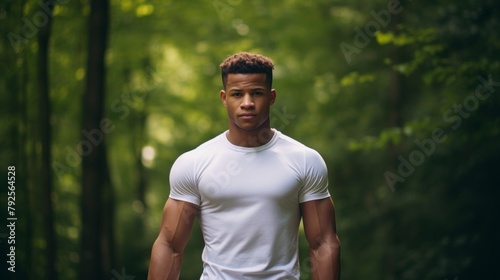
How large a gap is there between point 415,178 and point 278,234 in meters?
8.78

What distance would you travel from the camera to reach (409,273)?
1113 centimetres

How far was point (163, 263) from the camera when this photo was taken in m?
4.74

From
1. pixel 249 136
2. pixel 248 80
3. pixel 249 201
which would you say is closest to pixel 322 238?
pixel 249 201

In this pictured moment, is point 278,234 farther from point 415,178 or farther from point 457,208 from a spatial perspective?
point 415,178

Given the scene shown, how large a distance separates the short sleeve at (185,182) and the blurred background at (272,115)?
4.41 m

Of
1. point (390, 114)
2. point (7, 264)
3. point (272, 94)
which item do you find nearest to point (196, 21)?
point (390, 114)

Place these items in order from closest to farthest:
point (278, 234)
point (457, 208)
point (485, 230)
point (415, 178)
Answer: point (278, 234), point (485, 230), point (457, 208), point (415, 178)

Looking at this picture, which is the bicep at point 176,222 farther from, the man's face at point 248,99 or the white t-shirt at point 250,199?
the man's face at point 248,99

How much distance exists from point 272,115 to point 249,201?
1347 centimetres

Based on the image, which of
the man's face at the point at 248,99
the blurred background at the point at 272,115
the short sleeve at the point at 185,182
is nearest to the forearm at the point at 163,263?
the short sleeve at the point at 185,182

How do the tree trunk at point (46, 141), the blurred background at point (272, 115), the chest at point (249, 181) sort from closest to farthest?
1. the chest at point (249, 181)
2. the blurred background at point (272, 115)
3. the tree trunk at point (46, 141)

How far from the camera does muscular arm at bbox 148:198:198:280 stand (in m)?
4.75

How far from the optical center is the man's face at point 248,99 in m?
4.70

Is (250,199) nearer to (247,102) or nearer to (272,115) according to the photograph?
(247,102)
